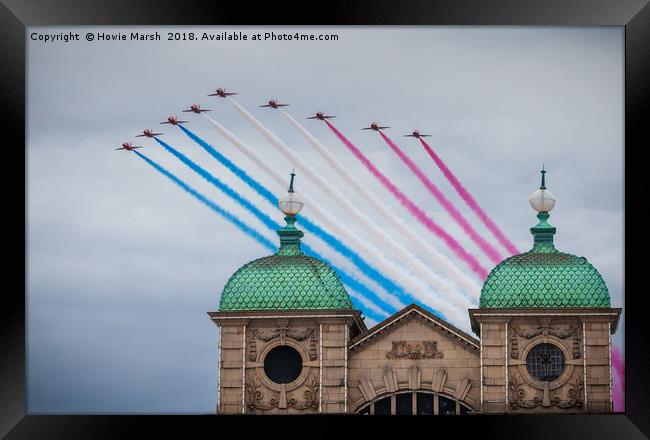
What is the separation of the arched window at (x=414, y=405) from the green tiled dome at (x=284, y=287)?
567 centimetres

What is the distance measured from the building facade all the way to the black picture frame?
1649 centimetres

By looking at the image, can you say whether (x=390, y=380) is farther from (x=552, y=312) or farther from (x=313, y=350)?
Answer: (x=552, y=312)

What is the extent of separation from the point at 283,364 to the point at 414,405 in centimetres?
725

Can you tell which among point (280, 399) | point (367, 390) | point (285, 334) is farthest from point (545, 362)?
point (280, 399)

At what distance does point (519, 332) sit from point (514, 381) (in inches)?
102

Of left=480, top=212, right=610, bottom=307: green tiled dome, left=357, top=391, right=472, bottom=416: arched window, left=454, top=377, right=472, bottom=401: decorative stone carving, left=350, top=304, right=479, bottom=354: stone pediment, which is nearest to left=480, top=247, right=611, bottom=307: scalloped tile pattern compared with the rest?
left=480, top=212, right=610, bottom=307: green tiled dome

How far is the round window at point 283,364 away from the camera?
12694 cm

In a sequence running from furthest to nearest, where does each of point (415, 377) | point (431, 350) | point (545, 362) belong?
point (431, 350) → point (415, 377) → point (545, 362)

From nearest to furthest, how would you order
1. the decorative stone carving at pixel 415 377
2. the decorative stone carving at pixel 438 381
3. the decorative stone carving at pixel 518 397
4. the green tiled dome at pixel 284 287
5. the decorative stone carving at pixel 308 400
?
the decorative stone carving at pixel 518 397
the decorative stone carving at pixel 308 400
the decorative stone carving at pixel 438 381
the decorative stone carving at pixel 415 377
the green tiled dome at pixel 284 287

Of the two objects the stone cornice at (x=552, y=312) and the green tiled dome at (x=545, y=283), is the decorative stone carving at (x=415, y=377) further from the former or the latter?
the green tiled dome at (x=545, y=283)

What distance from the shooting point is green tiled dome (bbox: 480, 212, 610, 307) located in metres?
127

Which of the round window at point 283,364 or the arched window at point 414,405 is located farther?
the round window at point 283,364

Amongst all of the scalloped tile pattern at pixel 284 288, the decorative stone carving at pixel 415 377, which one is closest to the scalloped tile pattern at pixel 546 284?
the decorative stone carving at pixel 415 377
